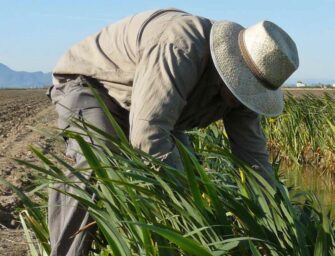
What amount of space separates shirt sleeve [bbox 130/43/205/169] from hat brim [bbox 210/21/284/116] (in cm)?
8

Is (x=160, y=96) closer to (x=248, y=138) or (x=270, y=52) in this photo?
(x=270, y=52)

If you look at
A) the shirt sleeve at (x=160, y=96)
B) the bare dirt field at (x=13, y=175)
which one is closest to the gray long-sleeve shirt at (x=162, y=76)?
the shirt sleeve at (x=160, y=96)

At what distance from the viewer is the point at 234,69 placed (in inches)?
89.6

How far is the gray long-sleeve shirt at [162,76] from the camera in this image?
217 centimetres

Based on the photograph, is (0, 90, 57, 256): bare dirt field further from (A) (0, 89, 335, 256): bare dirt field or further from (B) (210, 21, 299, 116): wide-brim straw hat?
(B) (210, 21, 299, 116): wide-brim straw hat

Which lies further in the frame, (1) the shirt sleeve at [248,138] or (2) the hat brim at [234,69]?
(1) the shirt sleeve at [248,138]

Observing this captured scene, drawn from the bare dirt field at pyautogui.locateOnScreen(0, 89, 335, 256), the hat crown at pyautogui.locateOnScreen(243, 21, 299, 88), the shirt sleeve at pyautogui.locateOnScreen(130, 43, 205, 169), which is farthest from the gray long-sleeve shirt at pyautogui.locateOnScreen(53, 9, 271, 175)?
the bare dirt field at pyautogui.locateOnScreen(0, 89, 335, 256)

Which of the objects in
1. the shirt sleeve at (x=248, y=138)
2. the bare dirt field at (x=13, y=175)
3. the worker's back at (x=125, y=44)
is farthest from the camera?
the bare dirt field at (x=13, y=175)

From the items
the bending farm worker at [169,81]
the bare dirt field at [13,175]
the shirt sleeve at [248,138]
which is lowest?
the bare dirt field at [13,175]

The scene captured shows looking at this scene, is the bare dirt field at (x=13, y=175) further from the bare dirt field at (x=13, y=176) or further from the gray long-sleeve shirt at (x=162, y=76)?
the gray long-sleeve shirt at (x=162, y=76)

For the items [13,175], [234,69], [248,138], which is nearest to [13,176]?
[13,175]

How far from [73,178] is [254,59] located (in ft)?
2.49

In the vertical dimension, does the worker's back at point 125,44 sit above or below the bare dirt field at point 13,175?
above

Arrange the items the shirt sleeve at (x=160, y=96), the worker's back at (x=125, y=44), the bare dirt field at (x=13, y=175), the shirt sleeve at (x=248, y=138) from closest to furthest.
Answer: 1. the shirt sleeve at (x=160, y=96)
2. the worker's back at (x=125, y=44)
3. the shirt sleeve at (x=248, y=138)
4. the bare dirt field at (x=13, y=175)
